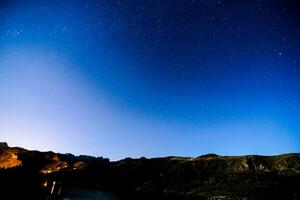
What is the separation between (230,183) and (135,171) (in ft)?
141

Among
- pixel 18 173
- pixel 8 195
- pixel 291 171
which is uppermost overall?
pixel 291 171

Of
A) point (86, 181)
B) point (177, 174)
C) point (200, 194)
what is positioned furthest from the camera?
point (86, 181)

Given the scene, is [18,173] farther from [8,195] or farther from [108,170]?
[108,170]

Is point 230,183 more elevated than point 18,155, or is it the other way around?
point 18,155

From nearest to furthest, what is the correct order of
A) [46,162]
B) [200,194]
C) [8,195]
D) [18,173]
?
[8,195] < [18,173] < [200,194] < [46,162]

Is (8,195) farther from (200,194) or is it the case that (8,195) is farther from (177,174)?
(177,174)

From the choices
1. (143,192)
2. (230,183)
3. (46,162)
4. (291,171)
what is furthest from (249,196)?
(46,162)

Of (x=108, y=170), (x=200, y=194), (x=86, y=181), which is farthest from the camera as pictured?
(x=108, y=170)

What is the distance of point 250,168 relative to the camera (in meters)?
91.5

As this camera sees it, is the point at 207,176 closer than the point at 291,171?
No

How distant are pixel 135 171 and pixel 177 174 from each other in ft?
67.2

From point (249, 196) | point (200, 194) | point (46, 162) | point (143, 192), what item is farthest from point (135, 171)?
point (46, 162)

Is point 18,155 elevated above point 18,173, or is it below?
above

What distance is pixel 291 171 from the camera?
82.1 metres
